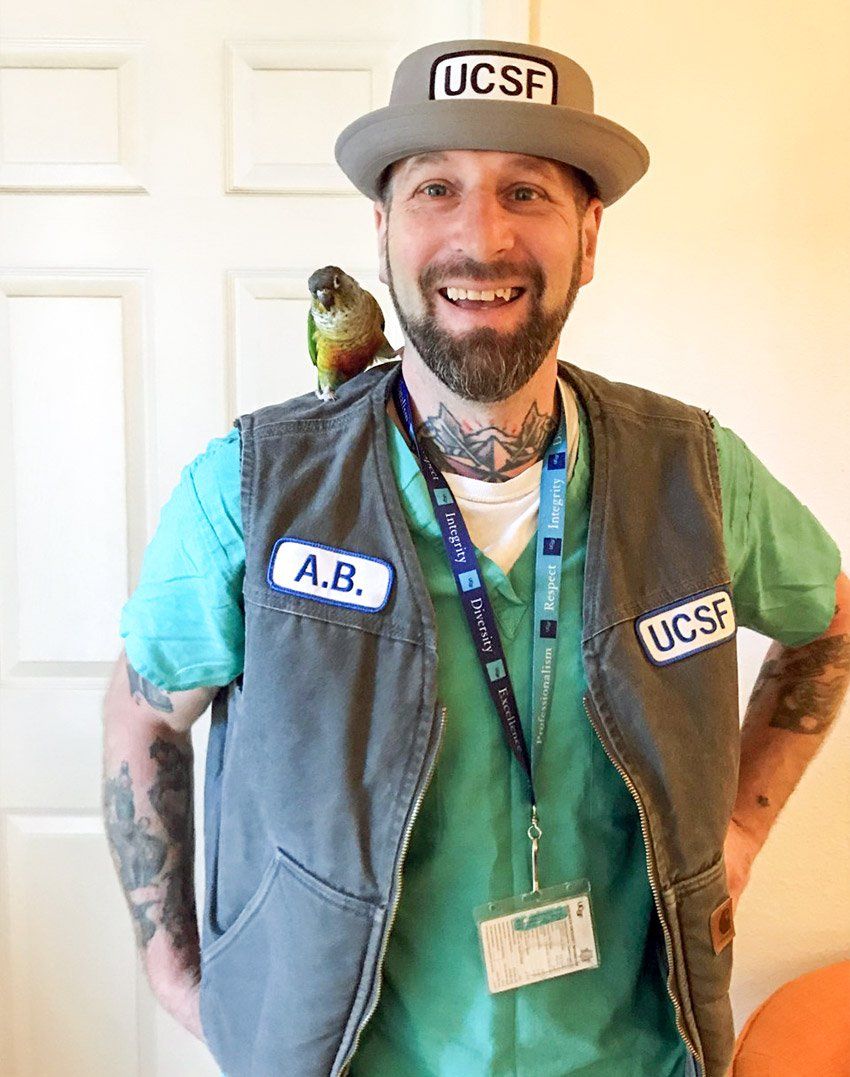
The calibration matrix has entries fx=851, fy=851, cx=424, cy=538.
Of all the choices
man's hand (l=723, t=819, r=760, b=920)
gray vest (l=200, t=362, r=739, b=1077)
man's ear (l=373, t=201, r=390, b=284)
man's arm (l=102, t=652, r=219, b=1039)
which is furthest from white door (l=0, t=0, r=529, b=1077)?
man's hand (l=723, t=819, r=760, b=920)

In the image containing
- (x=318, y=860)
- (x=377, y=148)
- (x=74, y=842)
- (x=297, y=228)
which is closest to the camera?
(x=318, y=860)

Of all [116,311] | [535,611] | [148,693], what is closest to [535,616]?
[535,611]

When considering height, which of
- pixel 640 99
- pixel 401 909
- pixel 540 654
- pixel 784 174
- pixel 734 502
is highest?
pixel 640 99

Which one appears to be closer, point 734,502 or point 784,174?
point 734,502

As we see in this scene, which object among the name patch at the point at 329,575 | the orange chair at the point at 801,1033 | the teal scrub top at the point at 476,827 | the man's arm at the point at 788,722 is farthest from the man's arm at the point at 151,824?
the orange chair at the point at 801,1033

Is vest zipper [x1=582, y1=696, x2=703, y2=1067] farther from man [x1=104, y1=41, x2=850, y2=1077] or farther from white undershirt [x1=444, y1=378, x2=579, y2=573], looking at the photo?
white undershirt [x1=444, y1=378, x2=579, y2=573]

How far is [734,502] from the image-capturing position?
1.00 metres

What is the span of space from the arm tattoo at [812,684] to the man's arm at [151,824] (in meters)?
0.76

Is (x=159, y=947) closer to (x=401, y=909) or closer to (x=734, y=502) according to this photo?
(x=401, y=909)

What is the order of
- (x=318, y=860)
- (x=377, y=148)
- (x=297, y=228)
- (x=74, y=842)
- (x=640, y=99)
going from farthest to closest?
(x=74, y=842), (x=297, y=228), (x=640, y=99), (x=377, y=148), (x=318, y=860)

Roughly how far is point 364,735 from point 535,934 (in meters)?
0.26

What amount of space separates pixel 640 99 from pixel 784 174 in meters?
0.29

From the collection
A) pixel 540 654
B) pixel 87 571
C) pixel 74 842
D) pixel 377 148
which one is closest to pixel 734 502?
pixel 540 654

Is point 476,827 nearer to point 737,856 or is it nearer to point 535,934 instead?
point 535,934
